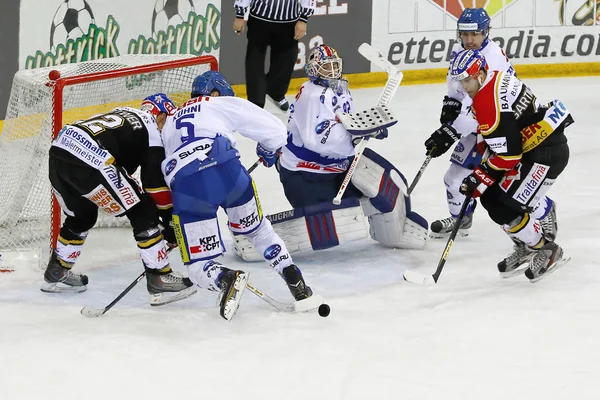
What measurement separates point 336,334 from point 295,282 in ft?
0.86

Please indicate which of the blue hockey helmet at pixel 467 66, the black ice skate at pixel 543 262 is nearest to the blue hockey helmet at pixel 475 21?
the blue hockey helmet at pixel 467 66

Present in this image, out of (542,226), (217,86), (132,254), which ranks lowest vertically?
(132,254)

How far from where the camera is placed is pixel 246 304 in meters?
4.37

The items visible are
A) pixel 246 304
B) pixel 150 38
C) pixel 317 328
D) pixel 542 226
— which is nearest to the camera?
pixel 317 328

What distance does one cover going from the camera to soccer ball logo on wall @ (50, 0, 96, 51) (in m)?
6.62

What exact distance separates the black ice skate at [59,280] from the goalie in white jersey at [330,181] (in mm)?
769

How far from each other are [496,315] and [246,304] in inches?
37.6

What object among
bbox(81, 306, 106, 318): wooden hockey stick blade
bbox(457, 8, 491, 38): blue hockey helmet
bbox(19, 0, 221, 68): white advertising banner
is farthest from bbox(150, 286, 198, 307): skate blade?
bbox(19, 0, 221, 68): white advertising banner

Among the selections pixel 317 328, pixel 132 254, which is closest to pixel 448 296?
pixel 317 328

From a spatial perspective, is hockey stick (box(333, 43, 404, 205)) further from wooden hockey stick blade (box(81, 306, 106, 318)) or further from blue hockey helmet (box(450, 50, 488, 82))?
wooden hockey stick blade (box(81, 306, 106, 318))

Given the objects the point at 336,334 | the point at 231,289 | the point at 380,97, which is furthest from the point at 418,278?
the point at 380,97

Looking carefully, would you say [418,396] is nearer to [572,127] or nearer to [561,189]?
[561,189]

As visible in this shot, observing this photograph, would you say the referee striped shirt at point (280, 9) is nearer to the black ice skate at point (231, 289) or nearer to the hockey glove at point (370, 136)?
the hockey glove at point (370, 136)

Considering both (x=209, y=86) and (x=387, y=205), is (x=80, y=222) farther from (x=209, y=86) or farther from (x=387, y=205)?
(x=387, y=205)
